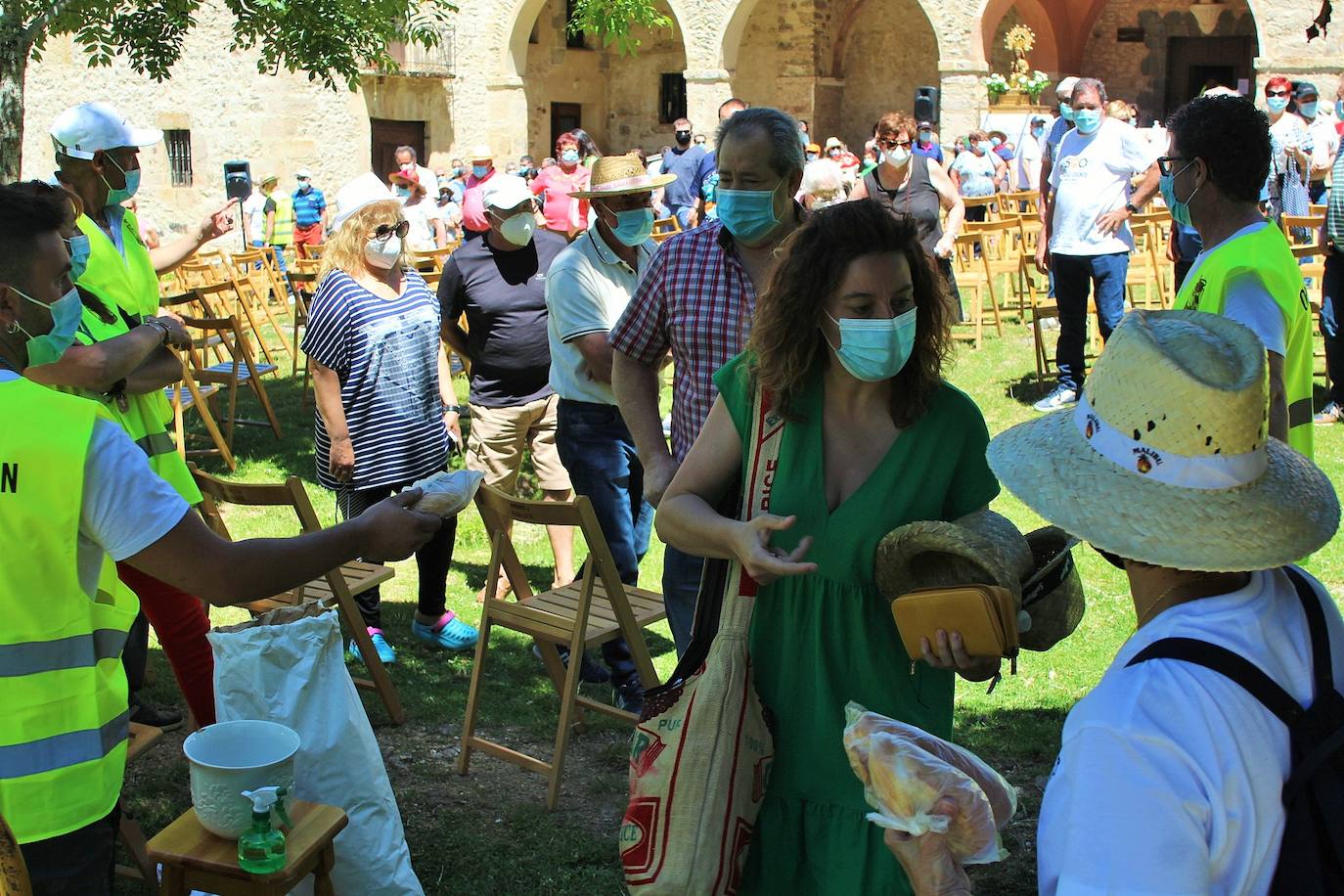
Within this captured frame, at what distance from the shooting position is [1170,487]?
1.42 metres

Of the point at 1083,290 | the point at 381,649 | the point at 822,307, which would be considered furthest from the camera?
the point at 1083,290

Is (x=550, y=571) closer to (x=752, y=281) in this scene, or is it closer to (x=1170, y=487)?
(x=752, y=281)

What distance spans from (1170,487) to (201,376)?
8243 mm

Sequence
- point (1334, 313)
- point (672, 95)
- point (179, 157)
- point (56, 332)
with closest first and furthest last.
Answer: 1. point (56, 332)
2. point (1334, 313)
3. point (179, 157)
4. point (672, 95)

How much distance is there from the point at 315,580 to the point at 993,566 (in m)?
2.80

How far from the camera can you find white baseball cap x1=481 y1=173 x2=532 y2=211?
17.6ft

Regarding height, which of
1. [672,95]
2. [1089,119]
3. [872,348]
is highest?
[672,95]

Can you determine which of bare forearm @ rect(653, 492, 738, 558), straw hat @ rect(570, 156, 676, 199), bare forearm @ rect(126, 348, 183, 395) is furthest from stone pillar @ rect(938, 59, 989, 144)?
bare forearm @ rect(653, 492, 738, 558)

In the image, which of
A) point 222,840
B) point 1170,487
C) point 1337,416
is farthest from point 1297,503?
point 1337,416

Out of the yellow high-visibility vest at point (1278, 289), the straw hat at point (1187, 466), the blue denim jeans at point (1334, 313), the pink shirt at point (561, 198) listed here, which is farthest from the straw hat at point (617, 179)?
the pink shirt at point (561, 198)

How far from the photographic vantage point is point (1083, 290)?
28.6 ft

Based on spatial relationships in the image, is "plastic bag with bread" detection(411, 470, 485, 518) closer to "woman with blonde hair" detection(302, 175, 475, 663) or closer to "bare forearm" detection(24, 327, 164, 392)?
"bare forearm" detection(24, 327, 164, 392)

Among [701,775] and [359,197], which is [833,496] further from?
[359,197]

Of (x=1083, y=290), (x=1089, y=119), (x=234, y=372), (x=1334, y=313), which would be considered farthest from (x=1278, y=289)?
(x=234, y=372)
